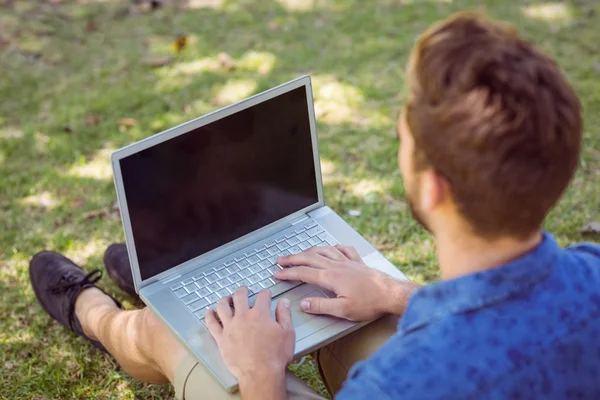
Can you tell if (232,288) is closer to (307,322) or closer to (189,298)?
(189,298)

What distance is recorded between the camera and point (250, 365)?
1.96m

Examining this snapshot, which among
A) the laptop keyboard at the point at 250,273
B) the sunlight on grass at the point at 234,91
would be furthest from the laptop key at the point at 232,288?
the sunlight on grass at the point at 234,91

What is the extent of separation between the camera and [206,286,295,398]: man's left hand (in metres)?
1.95

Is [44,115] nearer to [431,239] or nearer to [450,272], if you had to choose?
[431,239]

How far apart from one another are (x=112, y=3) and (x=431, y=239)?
3200 mm

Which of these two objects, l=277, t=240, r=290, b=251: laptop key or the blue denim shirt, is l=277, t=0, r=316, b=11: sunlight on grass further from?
the blue denim shirt

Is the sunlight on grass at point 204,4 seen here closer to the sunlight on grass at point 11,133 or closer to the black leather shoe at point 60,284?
the sunlight on grass at point 11,133

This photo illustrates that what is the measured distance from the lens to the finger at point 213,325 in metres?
2.09

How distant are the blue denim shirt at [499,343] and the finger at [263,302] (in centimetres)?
59

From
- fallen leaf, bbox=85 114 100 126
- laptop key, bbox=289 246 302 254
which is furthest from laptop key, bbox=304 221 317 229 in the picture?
fallen leaf, bbox=85 114 100 126

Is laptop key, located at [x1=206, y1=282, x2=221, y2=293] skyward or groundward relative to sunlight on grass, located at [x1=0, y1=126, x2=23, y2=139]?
skyward

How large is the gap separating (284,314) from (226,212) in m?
0.45

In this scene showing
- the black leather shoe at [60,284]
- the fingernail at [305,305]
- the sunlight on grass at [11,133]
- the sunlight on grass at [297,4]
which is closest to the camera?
the fingernail at [305,305]

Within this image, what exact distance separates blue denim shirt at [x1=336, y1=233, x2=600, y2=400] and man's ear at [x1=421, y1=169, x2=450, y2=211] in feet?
0.54
